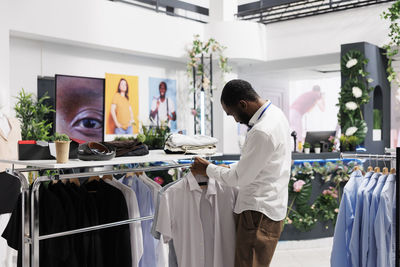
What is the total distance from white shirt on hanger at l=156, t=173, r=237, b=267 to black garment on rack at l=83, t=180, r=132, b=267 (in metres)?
0.36

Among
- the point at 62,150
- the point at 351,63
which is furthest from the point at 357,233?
the point at 351,63

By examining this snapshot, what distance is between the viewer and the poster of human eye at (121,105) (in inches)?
291

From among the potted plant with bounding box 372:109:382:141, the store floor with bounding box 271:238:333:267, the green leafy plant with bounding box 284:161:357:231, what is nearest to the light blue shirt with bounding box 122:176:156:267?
the store floor with bounding box 271:238:333:267

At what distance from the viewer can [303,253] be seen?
5.48 meters

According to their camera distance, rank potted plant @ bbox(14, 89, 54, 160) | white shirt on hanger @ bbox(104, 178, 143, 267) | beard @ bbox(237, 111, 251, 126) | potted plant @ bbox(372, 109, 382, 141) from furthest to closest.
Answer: potted plant @ bbox(372, 109, 382, 141)
potted plant @ bbox(14, 89, 54, 160)
white shirt on hanger @ bbox(104, 178, 143, 267)
beard @ bbox(237, 111, 251, 126)

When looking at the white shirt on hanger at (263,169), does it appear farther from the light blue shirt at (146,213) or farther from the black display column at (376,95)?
the black display column at (376,95)

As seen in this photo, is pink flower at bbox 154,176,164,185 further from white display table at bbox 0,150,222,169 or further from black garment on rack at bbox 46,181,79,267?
black garment on rack at bbox 46,181,79,267

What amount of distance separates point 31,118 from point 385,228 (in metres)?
4.54

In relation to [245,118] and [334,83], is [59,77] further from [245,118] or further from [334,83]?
[334,83]

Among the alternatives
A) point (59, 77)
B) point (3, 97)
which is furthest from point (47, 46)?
point (3, 97)

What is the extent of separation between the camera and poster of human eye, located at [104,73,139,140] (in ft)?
24.3

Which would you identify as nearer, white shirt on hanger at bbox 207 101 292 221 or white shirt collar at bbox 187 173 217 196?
white shirt on hanger at bbox 207 101 292 221

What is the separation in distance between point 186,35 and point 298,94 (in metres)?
5.31

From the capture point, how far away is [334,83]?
474 inches
